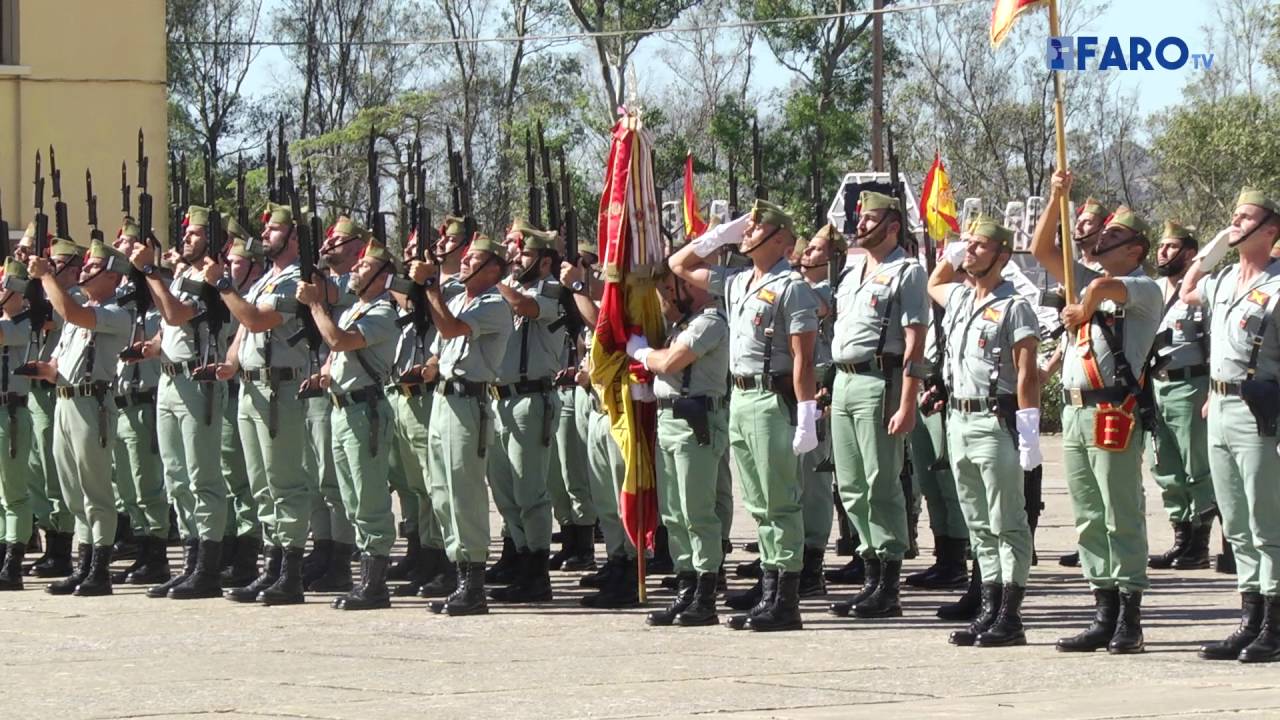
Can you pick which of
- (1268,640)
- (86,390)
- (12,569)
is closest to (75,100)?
(12,569)

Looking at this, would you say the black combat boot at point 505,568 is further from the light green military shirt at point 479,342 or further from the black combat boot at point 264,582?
the light green military shirt at point 479,342

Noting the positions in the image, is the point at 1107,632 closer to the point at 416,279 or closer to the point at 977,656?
the point at 977,656

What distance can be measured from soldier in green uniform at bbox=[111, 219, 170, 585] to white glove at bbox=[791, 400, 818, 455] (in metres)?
4.70

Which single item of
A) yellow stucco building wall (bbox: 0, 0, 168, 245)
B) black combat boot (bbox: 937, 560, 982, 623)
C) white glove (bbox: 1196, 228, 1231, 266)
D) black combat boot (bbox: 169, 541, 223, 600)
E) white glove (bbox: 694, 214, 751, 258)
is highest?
yellow stucco building wall (bbox: 0, 0, 168, 245)

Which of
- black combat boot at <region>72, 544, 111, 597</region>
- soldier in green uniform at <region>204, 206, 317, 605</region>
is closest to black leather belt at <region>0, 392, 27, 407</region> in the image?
black combat boot at <region>72, 544, 111, 597</region>

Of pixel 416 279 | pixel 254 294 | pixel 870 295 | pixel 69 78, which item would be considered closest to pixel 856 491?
pixel 870 295

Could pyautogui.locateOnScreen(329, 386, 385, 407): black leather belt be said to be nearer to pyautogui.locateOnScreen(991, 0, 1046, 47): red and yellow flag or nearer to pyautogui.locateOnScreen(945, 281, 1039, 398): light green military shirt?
pyautogui.locateOnScreen(945, 281, 1039, 398): light green military shirt

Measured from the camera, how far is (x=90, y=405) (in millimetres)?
13125

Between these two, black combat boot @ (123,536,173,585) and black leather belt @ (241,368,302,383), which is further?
black combat boot @ (123,536,173,585)

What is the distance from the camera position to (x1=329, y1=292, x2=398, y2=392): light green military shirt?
39.5ft

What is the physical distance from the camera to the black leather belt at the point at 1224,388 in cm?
966

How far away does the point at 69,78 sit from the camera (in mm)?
25172

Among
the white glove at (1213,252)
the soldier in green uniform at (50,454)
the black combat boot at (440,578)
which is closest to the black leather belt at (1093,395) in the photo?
the white glove at (1213,252)

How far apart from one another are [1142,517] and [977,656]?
36.6 inches
